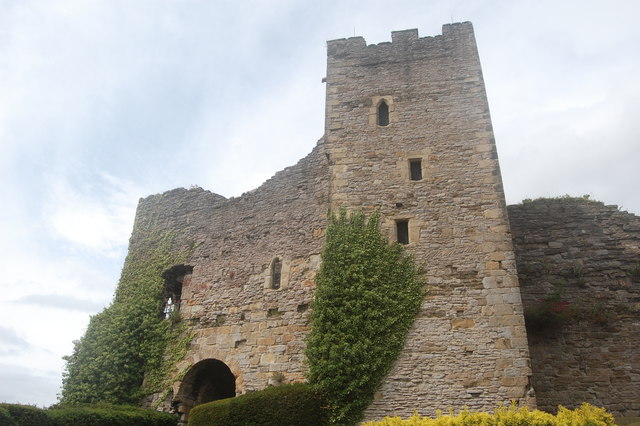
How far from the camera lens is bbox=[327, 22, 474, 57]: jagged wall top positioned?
15070 mm

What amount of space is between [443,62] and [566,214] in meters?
5.31

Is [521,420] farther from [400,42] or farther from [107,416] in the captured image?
[400,42]

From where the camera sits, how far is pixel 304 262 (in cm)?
1418

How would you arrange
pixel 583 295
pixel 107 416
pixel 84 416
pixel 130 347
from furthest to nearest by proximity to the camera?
pixel 130 347 < pixel 583 295 < pixel 107 416 < pixel 84 416

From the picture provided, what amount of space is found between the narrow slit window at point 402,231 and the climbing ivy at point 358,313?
378mm

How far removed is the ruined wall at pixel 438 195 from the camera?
11.0 meters

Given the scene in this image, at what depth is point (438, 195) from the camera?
12.9 meters

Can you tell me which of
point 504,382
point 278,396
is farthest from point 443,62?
point 278,396

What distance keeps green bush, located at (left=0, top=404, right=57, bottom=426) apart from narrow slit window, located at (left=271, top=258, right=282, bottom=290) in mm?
5747

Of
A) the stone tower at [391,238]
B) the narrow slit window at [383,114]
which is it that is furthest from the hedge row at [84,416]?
the narrow slit window at [383,114]

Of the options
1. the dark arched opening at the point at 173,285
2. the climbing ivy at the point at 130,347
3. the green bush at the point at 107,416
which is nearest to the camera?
the green bush at the point at 107,416

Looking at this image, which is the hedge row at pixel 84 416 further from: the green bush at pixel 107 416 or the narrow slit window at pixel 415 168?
the narrow slit window at pixel 415 168

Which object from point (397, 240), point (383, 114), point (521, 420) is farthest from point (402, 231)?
point (521, 420)

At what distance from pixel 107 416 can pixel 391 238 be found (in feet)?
23.9
